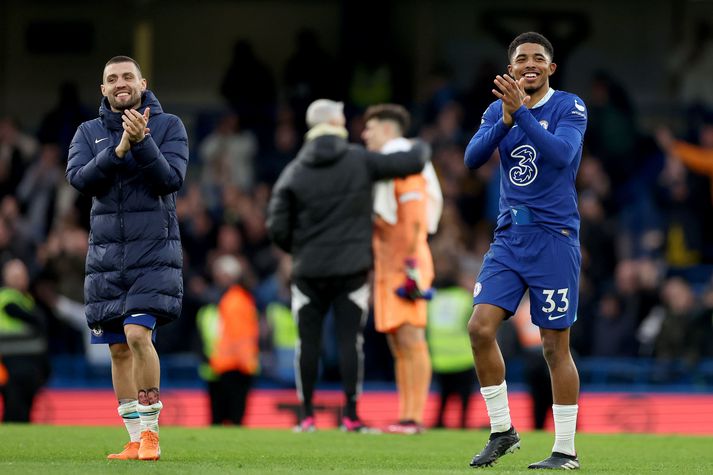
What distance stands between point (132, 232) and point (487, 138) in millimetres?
2033

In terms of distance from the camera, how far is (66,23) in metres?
25.9

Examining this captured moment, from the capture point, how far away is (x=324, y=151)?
1197 centimetres

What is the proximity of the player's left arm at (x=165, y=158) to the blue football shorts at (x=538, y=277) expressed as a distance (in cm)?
179

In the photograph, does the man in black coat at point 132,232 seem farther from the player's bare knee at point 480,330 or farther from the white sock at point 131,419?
the player's bare knee at point 480,330

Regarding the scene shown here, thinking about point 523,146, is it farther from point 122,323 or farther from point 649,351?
point 649,351

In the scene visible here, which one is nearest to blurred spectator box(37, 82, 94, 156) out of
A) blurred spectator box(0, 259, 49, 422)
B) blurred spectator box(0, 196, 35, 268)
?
blurred spectator box(0, 196, 35, 268)

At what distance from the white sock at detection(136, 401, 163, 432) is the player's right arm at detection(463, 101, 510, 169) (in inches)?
85.1

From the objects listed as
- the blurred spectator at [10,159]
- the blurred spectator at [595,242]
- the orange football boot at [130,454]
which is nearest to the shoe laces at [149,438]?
the orange football boot at [130,454]

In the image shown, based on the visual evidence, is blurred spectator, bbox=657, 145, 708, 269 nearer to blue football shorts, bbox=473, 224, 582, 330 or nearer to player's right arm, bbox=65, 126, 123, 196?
blue football shorts, bbox=473, 224, 582, 330

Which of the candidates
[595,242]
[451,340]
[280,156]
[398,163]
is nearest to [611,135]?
[595,242]

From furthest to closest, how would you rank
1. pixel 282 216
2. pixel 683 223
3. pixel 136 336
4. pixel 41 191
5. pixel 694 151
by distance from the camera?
pixel 41 191, pixel 694 151, pixel 683 223, pixel 282 216, pixel 136 336

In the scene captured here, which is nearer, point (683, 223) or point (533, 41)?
point (533, 41)

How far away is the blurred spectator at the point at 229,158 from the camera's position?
22.0 metres

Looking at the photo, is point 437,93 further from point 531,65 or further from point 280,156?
point 531,65
